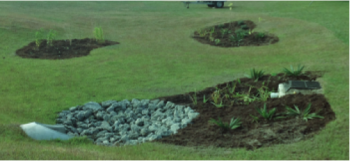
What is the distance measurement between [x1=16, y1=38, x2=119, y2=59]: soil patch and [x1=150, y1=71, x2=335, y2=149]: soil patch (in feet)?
18.7

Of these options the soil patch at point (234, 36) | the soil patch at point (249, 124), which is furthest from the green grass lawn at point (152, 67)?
the soil patch at point (234, 36)

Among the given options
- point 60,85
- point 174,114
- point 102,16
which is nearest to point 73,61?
point 60,85

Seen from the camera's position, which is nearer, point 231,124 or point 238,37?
point 231,124

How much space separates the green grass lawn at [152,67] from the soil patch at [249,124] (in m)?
0.20

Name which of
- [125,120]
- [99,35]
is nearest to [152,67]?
Result: [125,120]

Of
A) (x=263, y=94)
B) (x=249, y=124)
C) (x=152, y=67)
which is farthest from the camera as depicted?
(x=152, y=67)

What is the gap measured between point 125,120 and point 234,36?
9318 mm

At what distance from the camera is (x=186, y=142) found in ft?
19.1

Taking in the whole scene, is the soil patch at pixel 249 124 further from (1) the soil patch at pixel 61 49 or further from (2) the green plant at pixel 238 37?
(2) the green plant at pixel 238 37

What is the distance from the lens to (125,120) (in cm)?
712

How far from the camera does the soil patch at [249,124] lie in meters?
5.64

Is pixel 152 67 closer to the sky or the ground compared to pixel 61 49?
closer to the ground

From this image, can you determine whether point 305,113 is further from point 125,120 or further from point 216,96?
point 125,120

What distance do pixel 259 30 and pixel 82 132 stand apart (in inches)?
442
